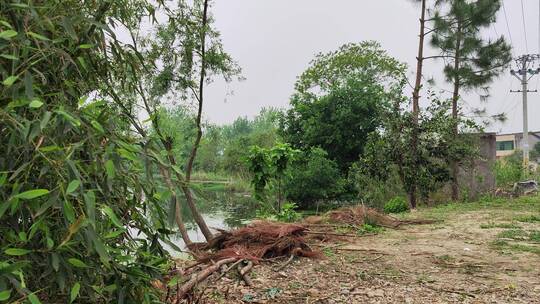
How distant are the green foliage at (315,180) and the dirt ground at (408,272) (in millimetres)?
9337

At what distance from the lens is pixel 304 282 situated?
3.48 meters

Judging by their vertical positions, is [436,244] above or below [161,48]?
below

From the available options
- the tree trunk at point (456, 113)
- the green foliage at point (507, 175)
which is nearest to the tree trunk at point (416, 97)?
the tree trunk at point (456, 113)

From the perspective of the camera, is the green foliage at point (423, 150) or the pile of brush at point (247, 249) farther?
the green foliage at point (423, 150)

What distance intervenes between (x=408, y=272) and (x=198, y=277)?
1.69 m

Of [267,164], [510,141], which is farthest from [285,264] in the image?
[510,141]

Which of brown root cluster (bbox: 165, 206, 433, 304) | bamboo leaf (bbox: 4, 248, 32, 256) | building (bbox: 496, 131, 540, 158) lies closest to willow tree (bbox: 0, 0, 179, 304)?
bamboo leaf (bbox: 4, 248, 32, 256)

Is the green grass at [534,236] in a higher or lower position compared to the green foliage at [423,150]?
lower

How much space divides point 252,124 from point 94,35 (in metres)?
52.8

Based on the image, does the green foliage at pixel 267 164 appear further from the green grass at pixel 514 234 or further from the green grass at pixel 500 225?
the green grass at pixel 514 234

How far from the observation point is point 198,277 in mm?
3109

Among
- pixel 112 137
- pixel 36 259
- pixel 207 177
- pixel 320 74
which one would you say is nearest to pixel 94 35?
pixel 112 137

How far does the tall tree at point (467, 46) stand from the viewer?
11.0 meters

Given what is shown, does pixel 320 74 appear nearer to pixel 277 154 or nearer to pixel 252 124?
pixel 277 154
